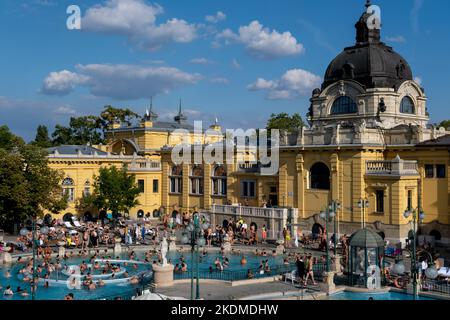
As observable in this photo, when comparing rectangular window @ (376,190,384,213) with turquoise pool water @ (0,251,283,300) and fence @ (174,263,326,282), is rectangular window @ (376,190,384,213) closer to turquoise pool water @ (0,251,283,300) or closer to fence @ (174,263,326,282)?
turquoise pool water @ (0,251,283,300)

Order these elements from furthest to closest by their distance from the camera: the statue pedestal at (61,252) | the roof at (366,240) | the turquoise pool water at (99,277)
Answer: the statue pedestal at (61,252) → the turquoise pool water at (99,277) → the roof at (366,240)

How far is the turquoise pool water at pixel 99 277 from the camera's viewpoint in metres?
27.5

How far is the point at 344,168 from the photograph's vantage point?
41.2 m

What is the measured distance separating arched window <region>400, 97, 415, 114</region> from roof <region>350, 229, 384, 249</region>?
21199mm

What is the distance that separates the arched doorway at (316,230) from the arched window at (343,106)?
31.9 feet

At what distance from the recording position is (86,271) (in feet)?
107

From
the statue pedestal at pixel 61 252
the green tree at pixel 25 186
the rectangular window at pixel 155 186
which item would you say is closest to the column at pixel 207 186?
the rectangular window at pixel 155 186

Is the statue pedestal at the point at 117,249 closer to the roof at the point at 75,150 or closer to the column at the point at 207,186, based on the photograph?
the column at the point at 207,186

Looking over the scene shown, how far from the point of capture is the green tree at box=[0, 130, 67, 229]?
138 feet

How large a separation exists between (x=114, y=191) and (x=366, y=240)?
2811 centimetres

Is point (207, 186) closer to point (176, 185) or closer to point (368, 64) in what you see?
point (176, 185)
